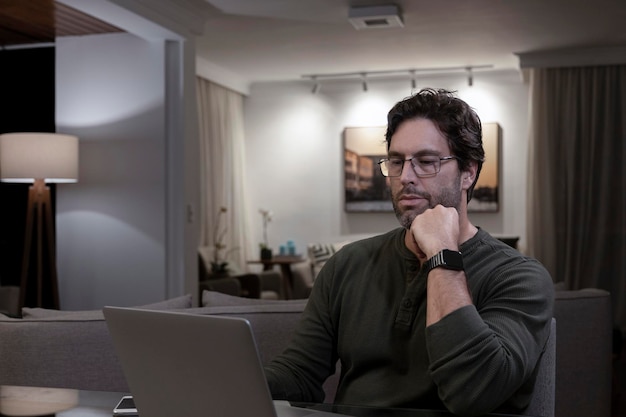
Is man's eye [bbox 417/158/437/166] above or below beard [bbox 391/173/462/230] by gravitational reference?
above

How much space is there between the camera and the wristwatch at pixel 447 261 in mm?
1450

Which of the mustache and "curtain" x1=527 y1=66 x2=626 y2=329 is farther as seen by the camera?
"curtain" x1=527 y1=66 x2=626 y2=329

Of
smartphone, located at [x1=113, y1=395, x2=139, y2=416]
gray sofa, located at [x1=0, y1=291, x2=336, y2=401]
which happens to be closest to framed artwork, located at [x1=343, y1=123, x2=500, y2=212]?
gray sofa, located at [x1=0, y1=291, x2=336, y2=401]

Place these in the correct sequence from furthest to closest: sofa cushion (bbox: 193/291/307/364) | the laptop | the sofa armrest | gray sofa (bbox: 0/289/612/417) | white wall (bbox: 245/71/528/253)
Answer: white wall (bbox: 245/71/528/253), the sofa armrest, sofa cushion (bbox: 193/291/307/364), gray sofa (bbox: 0/289/612/417), the laptop

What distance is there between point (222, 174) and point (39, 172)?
3594 mm

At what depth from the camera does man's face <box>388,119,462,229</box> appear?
5.18 ft

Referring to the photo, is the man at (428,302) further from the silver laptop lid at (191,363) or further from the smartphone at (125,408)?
the silver laptop lid at (191,363)

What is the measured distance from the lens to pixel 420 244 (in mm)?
1508

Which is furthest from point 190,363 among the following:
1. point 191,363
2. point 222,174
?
point 222,174

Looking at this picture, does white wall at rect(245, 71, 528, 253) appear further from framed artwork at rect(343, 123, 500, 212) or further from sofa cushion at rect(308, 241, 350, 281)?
sofa cushion at rect(308, 241, 350, 281)

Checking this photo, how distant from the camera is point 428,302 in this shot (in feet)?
4.66

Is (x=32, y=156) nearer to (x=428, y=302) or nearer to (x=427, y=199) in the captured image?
(x=427, y=199)

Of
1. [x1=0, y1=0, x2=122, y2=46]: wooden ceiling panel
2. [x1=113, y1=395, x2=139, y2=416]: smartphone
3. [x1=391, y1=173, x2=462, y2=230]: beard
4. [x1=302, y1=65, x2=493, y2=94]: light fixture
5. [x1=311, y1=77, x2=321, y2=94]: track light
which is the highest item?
[x1=302, y1=65, x2=493, y2=94]: light fixture

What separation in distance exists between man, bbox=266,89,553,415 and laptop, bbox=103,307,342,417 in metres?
0.41
